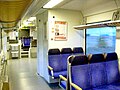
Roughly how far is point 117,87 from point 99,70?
0.47m

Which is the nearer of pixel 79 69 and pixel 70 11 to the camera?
pixel 79 69

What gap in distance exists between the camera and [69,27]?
5500 mm

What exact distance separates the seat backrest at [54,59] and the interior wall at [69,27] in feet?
1.43

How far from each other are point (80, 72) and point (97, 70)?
442mm

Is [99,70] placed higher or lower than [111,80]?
higher

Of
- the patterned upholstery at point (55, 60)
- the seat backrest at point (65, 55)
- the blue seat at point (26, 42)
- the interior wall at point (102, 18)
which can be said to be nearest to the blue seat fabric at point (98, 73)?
the interior wall at point (102, 18)

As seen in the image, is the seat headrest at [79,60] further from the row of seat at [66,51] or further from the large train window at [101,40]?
the row of seat at [66,51]

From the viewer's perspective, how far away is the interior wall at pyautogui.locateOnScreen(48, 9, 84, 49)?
5223mm

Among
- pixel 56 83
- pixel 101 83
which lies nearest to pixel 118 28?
pixel 101 83

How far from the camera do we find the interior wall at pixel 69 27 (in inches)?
206

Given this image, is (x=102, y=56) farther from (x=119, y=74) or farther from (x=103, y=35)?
(x=103, y=35)

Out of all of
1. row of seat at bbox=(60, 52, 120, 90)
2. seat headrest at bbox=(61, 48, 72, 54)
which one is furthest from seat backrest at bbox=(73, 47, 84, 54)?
row of seat at bbox=(60, 52, 120, 90)

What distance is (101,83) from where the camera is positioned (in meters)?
3.48

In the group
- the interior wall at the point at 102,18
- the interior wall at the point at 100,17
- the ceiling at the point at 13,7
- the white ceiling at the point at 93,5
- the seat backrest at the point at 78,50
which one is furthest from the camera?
the seat backrest at the point at 78,50
